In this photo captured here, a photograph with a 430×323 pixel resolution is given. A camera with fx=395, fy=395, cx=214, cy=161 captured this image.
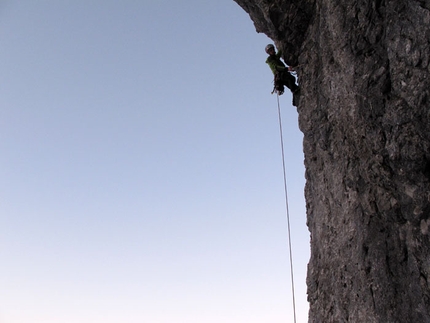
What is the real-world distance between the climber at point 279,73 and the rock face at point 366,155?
29.6 inches

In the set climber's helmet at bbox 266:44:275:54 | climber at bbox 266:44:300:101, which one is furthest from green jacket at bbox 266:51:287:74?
climber's helmet at bbox 266:44:275:54

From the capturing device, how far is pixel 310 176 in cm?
1022

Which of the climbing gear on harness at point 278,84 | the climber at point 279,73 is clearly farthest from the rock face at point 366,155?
the climbing gear on harness at point 278,84

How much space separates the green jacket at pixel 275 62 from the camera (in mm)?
11336

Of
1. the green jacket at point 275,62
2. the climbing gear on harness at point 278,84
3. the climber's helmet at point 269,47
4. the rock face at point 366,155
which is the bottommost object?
the rock face at point 366,155

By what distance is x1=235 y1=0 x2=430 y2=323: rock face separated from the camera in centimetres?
664

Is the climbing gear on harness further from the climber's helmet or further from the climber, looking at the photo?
the climber's helmet

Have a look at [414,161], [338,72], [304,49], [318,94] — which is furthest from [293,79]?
[414,161]

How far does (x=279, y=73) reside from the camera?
1130 centimetres

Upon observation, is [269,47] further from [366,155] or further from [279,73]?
[366,155]

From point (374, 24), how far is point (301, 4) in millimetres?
2843

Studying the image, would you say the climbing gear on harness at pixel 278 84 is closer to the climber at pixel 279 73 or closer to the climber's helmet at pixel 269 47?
the climber at pixel 279 73

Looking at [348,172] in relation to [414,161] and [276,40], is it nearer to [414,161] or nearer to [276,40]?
[414,161]

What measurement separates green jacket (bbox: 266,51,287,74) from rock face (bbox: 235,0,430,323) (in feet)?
3.49
